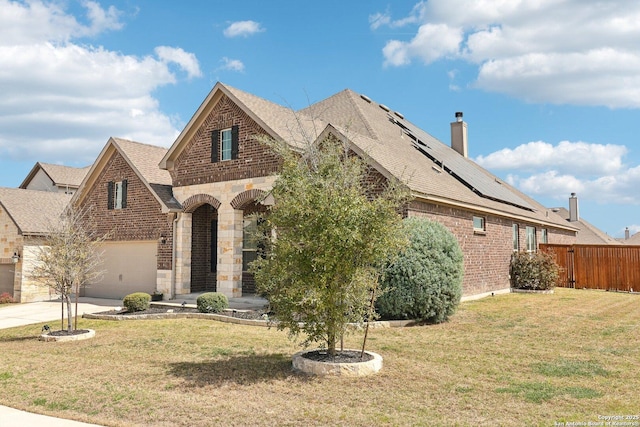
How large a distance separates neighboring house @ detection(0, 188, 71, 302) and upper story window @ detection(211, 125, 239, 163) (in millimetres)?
10116

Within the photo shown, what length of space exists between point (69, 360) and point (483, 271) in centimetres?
1460

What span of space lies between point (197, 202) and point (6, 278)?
12606 mm

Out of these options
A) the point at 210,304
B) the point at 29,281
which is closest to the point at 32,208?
the point at 29,281

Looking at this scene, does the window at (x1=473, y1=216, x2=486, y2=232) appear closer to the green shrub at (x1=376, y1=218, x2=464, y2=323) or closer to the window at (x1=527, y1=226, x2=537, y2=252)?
the green shrub at (x1=376, y1=218, x2=464, y2=323)

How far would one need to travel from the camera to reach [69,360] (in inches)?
389

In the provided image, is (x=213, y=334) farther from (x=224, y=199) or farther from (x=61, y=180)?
(x=61, y=180)

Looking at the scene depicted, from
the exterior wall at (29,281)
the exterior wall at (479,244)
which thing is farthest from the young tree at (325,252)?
the exterior wall at (29,281)

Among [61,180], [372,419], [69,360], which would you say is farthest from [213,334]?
[61,180]

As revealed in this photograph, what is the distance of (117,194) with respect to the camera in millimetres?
23734

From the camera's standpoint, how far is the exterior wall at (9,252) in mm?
24578

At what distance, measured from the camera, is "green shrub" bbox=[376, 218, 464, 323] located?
42.2ft

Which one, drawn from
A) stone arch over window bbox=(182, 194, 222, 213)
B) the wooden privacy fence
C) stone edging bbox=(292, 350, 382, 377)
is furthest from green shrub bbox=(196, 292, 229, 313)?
the wooden privacy fence

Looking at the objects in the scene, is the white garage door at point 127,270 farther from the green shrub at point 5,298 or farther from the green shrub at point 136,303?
the green shrub at point 136,303

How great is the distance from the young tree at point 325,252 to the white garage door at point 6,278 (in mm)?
21961
